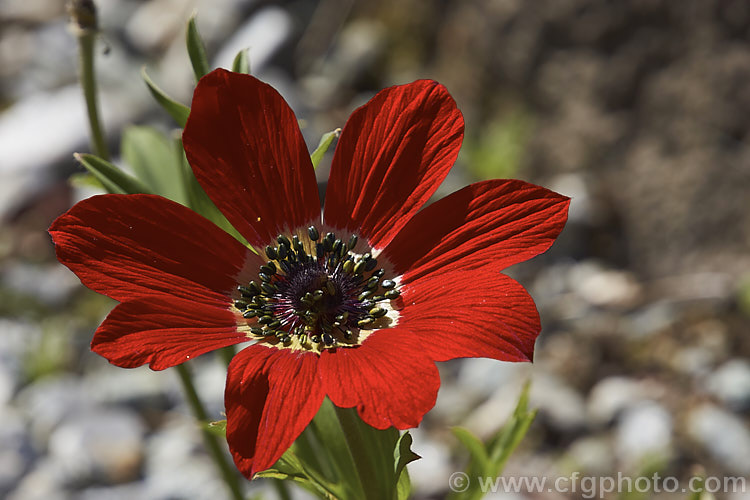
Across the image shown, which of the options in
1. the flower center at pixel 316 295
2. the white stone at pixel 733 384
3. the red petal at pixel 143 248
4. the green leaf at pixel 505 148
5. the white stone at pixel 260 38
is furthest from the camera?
the white stone at pixel 260 38

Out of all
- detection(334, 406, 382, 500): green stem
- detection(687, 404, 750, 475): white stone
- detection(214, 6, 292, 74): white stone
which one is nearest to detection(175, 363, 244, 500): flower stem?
detection(334, 406, 382, 500): green stem

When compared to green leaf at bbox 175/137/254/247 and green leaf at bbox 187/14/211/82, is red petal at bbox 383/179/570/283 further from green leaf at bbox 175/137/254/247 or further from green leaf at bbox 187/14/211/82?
green leaf at bbox 187/14/211/82

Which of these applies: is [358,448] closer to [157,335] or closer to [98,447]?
[157,335]

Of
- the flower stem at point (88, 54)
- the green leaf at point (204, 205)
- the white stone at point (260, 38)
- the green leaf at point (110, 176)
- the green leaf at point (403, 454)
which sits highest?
the white stone at point (260, 38)

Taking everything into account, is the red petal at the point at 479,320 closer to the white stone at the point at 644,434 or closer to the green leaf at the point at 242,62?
the green leaf at the point at 242,62

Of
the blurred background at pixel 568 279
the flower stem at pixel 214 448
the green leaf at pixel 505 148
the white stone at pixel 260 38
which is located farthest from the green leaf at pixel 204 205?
the white stone at pixel 260 38

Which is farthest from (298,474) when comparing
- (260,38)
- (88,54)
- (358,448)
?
(260,38)
